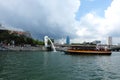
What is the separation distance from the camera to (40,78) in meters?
36.2

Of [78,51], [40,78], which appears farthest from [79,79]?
[78,51]

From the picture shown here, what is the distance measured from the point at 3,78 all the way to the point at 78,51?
99227mm

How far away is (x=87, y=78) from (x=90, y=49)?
10158cm

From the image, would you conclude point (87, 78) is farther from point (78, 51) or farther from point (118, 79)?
point (78, 51)

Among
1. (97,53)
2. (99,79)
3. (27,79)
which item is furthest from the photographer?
(97,53)

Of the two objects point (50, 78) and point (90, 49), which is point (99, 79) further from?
point (90, 49)

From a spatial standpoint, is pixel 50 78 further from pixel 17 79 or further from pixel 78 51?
pixel 78 51

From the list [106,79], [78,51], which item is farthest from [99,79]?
[78,51]

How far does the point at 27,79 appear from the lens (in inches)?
1368

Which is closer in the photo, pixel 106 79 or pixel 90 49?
pixel 106 79

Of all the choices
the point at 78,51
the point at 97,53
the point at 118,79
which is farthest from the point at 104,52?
the point at 118,79

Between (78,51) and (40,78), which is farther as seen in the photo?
(78,51)

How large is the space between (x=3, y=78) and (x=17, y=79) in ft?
5.94

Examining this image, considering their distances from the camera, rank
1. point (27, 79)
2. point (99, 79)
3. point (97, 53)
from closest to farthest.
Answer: point (27, 79) < point (99, 79) < point (97, 53)
